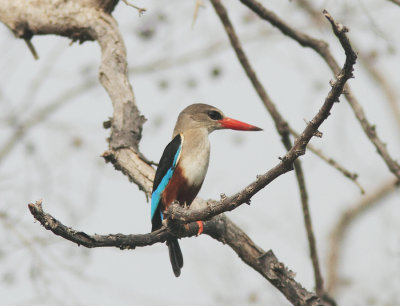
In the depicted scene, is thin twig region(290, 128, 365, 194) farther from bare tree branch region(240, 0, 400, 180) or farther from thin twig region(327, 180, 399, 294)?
thin twig region(327, 180, 399, 294)

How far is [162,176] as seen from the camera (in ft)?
12.8

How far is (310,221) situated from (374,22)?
1570 millimetres

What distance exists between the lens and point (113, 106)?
4.16m

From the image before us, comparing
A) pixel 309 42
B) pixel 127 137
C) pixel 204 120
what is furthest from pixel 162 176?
pixel 309 42

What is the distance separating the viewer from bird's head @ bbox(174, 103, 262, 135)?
15.2 feet

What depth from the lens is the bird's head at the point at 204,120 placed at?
4629mm

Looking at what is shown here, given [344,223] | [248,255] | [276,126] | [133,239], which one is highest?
[344,223]

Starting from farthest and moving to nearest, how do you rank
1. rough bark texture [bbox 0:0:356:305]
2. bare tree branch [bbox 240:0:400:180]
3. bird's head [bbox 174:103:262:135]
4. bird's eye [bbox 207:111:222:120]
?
1. bird's eye [bbox 207:111:222:120]
2. bird's head [bbox 174:103:262:135]
3. bare tree branch [bbox 240:0:400:180]
4. rough bark texture [bbox 0:0:356:305]

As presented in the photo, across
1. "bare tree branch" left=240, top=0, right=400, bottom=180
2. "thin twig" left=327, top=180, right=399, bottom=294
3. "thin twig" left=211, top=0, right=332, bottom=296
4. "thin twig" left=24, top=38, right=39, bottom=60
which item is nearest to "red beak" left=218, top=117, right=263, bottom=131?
"thin twig" left=211, top=0, right=332, bottom=296

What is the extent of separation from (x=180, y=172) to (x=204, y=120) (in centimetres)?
77

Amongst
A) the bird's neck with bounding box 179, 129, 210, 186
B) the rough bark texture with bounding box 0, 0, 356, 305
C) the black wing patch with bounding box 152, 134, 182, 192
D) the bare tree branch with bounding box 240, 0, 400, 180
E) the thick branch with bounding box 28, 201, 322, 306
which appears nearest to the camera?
the rough bark texture with bounding box 0, 0, 356, 305

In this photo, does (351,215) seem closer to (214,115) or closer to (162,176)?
(214,115)

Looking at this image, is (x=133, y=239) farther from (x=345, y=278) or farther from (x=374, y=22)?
(x=345, y=278)

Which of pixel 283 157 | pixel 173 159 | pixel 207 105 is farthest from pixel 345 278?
pixel 283 157
